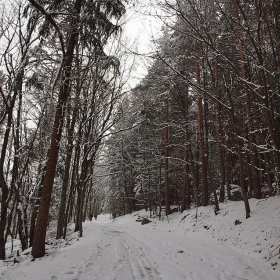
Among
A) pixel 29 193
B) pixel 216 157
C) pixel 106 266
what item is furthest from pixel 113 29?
pixel 216 157

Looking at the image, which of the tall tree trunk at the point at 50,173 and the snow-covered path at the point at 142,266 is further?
the tall tree trunk at the point at 50,173

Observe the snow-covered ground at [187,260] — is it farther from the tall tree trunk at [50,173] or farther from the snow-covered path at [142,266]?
the tall tree trunk at [50,173]

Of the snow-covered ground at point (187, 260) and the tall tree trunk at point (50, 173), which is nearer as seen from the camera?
the snow-covered ground at point (187, 260)

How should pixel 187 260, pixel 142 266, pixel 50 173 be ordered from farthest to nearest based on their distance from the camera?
pixel 50 173
pixel 187 260
pixel 142 266

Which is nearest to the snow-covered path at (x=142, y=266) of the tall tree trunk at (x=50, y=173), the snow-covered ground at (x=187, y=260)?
the snow-covered ground at (x=187, y=260)

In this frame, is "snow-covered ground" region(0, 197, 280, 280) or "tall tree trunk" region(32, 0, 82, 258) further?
"tall tree trunk" region(32, 0, 82, 258)

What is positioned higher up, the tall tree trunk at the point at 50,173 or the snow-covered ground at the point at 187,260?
the tall tree trunk at the point at 50,173

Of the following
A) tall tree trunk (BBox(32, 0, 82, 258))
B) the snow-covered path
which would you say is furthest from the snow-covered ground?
tall tree trunk (BBox(32, 0, 82, 258))

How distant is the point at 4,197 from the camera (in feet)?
25.4

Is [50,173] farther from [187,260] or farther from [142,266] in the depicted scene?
[187,260]

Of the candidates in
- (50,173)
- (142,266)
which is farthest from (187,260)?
(50,173)

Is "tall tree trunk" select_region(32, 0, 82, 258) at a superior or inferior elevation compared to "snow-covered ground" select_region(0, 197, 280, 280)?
superior

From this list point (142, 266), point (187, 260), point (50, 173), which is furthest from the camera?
point (50, 173)

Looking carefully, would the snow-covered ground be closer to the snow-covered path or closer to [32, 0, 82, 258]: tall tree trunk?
the snow-covered path
